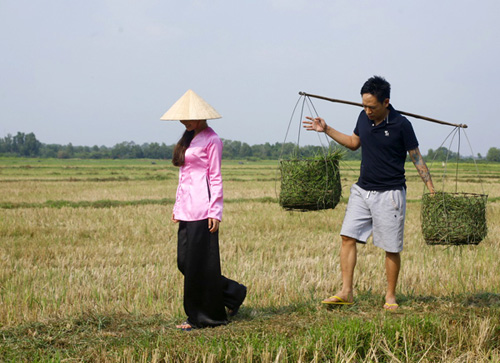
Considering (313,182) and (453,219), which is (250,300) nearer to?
(313,182)

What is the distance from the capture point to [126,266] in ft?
20.4

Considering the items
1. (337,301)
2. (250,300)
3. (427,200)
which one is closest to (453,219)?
(427,200)

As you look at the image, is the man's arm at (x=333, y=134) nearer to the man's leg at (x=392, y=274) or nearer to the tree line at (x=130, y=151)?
the man's leg at (x=392, y=274)

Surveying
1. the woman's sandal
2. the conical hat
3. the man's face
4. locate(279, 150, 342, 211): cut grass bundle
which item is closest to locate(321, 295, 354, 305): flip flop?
locate(279, 150, 342, 211): cut grass bundle

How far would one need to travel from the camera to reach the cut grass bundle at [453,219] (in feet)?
15.7

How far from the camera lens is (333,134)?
179 inches

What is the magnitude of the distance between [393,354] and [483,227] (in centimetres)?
227

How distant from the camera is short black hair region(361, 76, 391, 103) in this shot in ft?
13.4

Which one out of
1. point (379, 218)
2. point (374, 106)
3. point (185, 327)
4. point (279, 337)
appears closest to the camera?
point (279, 337)

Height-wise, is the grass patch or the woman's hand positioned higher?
the woman's hand

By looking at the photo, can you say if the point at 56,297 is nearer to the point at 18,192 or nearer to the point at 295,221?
the point at 295,221

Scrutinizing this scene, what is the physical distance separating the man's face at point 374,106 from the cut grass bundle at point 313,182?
78 centimetres

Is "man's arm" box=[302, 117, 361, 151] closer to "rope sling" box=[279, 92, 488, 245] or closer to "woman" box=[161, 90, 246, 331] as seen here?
"rope sling" box=[279, 92, 488, 245]

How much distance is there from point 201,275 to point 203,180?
74 centimetres
